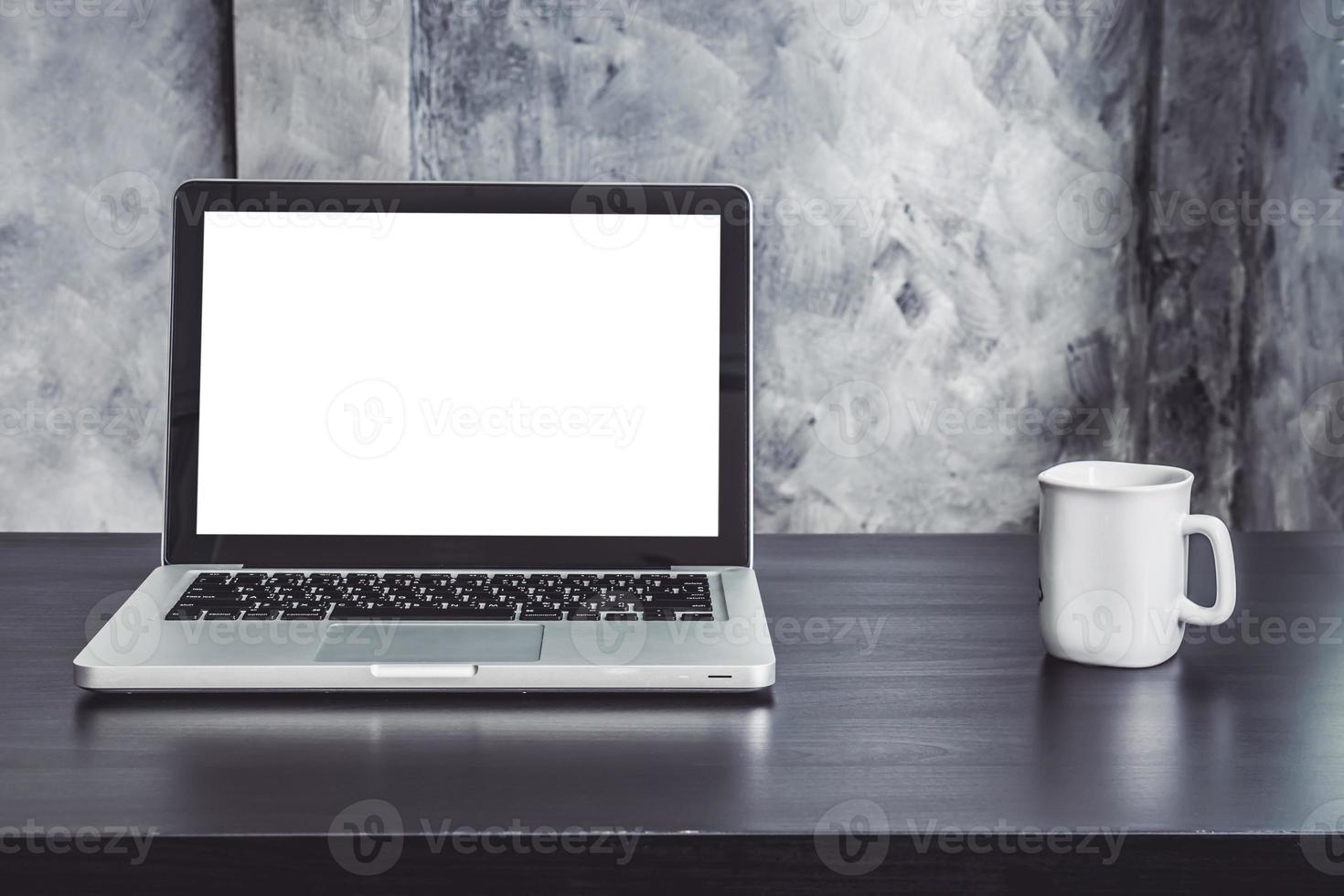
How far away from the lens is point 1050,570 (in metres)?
0.74

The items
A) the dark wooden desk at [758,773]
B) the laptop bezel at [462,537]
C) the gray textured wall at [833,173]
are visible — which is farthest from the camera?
the gray textured wall at [833,173]

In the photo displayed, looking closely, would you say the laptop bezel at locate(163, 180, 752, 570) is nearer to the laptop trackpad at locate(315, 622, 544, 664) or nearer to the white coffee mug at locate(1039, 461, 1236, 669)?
the laptop trackpad at locate(315, 622, 544, 664)

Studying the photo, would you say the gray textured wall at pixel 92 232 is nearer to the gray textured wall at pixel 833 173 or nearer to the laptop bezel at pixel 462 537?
the gray textured wall at pixel 833 173

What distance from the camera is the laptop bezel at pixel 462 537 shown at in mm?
840

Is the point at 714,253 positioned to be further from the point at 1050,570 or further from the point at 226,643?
the point at 226,643

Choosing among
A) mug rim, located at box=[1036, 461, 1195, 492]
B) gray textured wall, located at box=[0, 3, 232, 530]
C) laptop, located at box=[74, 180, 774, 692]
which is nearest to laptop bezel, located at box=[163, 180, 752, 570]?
laptop, located at box=[74, 180, 774, 692]

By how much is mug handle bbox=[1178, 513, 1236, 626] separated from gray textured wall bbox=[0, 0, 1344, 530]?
129 centimetres

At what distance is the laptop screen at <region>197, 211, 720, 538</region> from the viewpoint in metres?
0.85

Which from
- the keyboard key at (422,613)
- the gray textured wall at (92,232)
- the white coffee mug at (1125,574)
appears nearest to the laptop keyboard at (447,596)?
the keyboard key at (422,613)

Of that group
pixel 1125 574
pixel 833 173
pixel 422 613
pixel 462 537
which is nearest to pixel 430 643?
pixel 422 613

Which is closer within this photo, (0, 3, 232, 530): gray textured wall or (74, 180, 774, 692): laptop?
(74, 180, 774, 692): laptop

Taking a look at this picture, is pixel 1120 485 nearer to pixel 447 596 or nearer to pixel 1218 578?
pixel 1218 578

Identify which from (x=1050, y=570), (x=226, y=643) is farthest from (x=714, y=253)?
(x=226, y=643)

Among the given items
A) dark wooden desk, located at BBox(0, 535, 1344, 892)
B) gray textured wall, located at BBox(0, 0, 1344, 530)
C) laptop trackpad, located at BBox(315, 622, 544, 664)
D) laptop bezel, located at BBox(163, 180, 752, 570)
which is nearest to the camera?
dark wooden desk, located at BBox(0, 535, 1344, 892)
